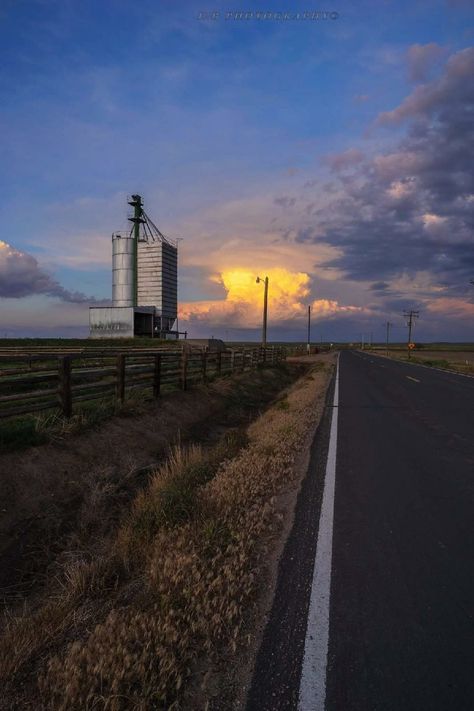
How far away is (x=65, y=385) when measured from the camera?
855 cm

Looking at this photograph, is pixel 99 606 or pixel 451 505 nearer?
pixel 99 606

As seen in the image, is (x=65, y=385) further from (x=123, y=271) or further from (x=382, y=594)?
(x=123, y=271)

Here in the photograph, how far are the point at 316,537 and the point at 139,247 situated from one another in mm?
61375

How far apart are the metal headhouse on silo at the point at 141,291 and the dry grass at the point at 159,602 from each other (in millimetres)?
53685

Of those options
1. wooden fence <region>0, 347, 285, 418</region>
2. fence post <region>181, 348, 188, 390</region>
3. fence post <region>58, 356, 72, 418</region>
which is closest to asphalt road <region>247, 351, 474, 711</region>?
fence post <region>58, 356, 72, 418</region>

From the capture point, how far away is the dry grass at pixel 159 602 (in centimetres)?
256

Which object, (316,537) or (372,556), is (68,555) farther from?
(372,556)

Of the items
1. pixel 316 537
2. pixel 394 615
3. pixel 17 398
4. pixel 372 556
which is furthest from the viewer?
pixel 17 398

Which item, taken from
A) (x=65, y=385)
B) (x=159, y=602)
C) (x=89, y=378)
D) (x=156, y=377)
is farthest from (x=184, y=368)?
(x=159, y=602)

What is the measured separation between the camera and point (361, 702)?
2.51m

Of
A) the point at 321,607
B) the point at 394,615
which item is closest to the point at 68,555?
the point at 321,607

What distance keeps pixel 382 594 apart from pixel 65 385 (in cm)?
654

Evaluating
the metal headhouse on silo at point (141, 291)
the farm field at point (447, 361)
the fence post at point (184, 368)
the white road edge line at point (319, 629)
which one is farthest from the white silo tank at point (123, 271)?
the white road edge line at point (319, 629)

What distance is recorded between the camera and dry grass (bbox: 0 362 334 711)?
256 centimetres
